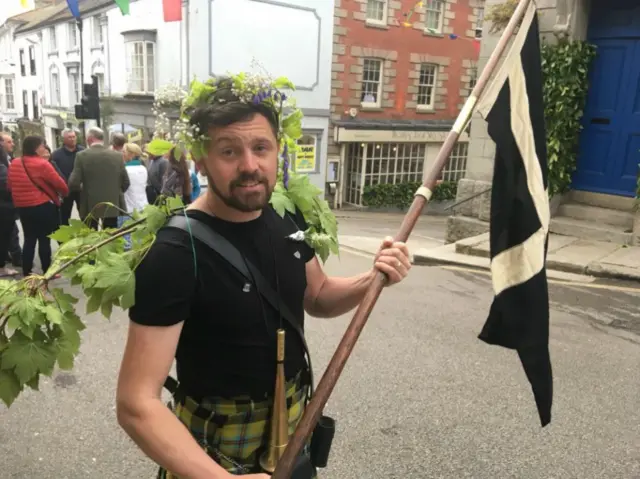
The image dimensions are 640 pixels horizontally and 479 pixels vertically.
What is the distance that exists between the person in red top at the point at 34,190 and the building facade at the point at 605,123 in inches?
282

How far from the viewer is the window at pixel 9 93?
38.4 m

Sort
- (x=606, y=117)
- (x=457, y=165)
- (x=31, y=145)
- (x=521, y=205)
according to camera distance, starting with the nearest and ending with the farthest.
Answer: (x=521, y=205), (x=31, y=145), (x=606, y=117), (x=457, y=165)

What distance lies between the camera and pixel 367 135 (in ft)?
68.8

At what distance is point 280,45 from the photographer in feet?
62.0

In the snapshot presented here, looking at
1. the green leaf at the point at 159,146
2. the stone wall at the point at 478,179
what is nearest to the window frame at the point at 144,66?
the stone wall at the point at 478,179

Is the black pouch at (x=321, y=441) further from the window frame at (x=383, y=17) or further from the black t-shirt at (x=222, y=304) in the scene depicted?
the window frame at (x=383, y=17)

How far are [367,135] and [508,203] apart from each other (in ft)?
63.0

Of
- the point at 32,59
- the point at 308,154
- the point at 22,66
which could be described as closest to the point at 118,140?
the point at 308,154

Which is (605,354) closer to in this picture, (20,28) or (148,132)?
(148,132)

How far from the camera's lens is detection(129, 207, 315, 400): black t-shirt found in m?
1.53

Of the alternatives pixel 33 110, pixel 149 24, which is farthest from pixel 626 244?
pixel 33 110

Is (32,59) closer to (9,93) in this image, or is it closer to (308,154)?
(9,93)

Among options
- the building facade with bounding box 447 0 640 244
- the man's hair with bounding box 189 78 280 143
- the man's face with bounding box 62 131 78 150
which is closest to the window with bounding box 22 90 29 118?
the man's face with bounding box 62 131 78 150

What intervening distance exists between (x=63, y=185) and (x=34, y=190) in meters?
0.31
